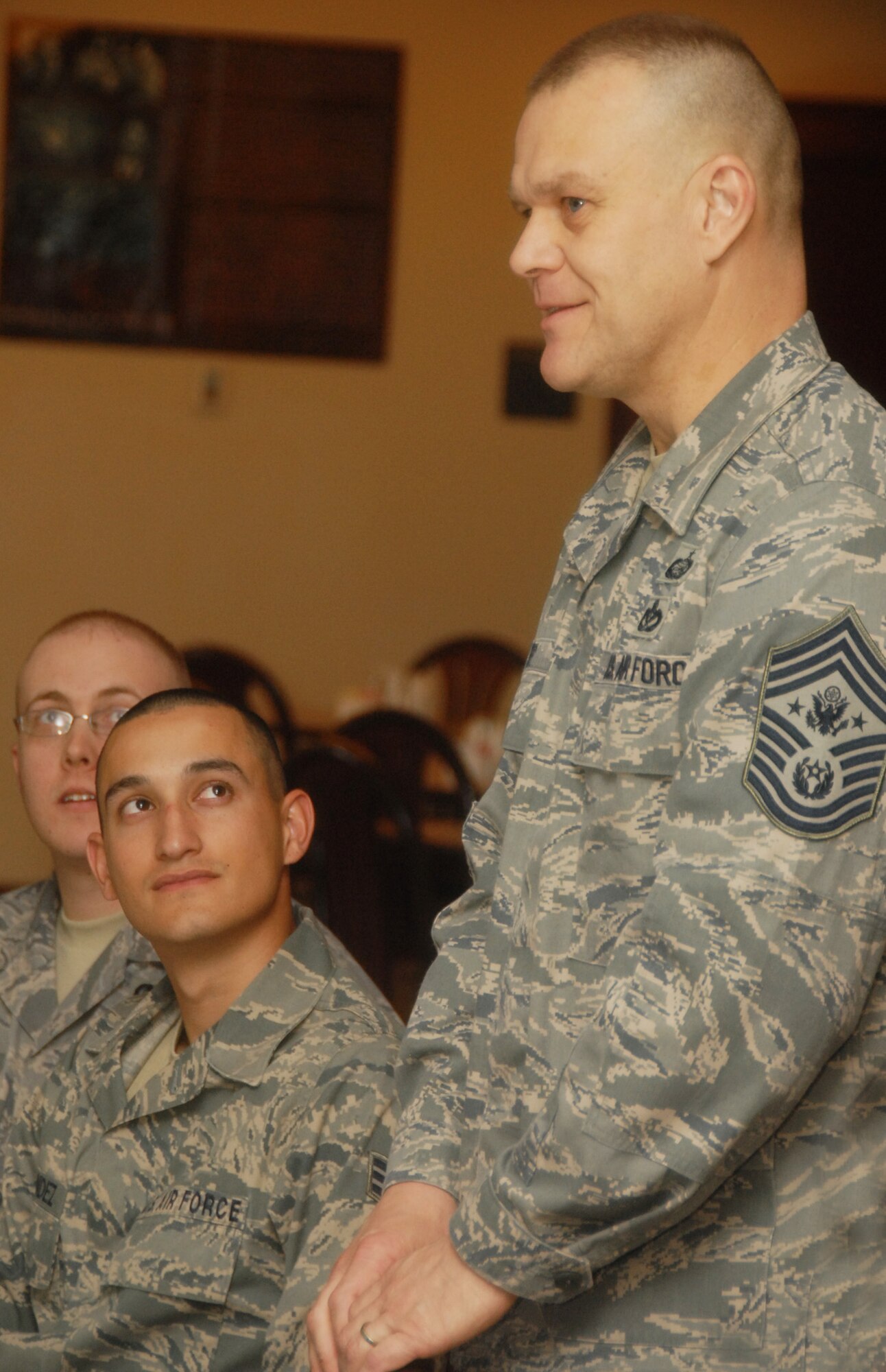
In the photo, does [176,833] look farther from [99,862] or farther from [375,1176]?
[375,1176]

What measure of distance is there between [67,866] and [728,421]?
122cm

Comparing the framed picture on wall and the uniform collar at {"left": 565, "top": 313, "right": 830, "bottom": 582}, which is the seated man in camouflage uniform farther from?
the framed picture on wall

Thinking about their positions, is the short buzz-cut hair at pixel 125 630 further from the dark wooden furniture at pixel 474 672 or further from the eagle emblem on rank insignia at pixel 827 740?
the dark wooden furniture at pixel 474 672

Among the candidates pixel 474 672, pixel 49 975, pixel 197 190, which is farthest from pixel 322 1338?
pixel 197 190

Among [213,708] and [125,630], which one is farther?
[125,630]

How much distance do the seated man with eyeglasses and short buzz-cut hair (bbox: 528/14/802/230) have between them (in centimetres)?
116

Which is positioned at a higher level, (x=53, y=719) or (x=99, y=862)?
(x=53, y=719)

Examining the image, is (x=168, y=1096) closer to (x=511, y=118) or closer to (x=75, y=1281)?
(x=75, y=1281)

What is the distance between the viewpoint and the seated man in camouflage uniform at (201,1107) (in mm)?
1436

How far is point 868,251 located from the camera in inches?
207

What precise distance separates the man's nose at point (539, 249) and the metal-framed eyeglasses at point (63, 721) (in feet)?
3.63

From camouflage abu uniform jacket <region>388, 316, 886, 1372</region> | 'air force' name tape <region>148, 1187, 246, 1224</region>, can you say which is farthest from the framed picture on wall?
camouflage abu uniform jacket <region>388, 316, 886, 1372</region>

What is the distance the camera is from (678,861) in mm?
948

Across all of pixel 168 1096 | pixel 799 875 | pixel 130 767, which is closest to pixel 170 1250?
pixel 168 1096
